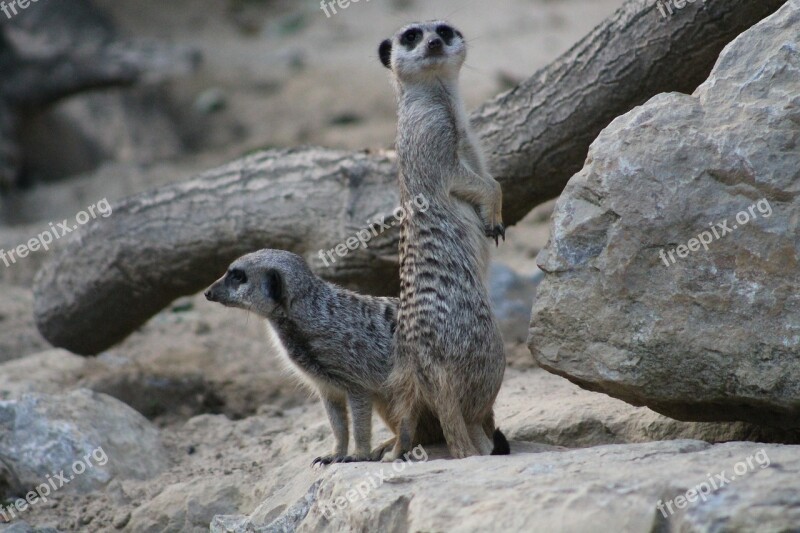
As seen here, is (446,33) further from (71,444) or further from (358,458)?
(71,444)

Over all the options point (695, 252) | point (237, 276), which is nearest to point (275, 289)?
point (237, 276)

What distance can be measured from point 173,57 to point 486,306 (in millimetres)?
7491

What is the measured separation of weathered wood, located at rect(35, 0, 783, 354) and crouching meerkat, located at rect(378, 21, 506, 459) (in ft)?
2.59

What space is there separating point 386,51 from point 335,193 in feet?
3.36

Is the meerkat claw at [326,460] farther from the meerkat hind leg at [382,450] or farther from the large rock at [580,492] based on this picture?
the large rock at [580,492]

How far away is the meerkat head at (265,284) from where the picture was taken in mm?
4059

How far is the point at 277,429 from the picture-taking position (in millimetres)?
5082

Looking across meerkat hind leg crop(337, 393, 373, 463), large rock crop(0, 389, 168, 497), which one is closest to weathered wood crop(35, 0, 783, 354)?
large rock crop(0, 389, 168, 497)

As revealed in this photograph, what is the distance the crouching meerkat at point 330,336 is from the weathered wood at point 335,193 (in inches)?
50.1

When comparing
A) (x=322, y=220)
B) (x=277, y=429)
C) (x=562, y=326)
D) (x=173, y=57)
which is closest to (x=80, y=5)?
(x=173, y=57)

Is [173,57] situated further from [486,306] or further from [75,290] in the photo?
[486,306]

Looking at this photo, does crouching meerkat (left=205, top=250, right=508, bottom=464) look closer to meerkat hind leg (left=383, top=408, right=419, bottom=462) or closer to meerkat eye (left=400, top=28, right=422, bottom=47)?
meerkat hind leg (left=383, top=408, right=419, bottom=462)

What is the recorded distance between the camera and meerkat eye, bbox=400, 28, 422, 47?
444cm

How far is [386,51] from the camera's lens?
15.3 feet
